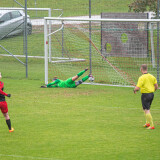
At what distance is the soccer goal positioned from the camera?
17531mm

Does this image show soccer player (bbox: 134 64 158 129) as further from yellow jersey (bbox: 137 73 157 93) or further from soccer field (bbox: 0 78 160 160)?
soccer field (bbox: 0 78 160 160)

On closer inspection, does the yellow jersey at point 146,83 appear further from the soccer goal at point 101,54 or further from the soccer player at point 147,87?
the soccer goal at point 101,54

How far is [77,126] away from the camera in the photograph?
10.5m

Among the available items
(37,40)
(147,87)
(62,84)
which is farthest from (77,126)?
(37,40)

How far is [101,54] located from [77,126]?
8.44m

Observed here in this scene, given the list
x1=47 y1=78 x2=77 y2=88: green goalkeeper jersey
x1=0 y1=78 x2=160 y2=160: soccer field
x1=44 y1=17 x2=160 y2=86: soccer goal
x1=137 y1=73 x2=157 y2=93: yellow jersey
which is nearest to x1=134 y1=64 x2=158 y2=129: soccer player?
x1=137 y1=73 x2=157 y2=93: yellow jersey

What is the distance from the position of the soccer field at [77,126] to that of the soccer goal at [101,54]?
6.67 feet

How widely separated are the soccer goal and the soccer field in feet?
6.67

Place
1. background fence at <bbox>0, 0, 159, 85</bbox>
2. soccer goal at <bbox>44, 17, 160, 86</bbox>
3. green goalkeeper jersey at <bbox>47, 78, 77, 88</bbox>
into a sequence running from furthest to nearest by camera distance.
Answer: background fence at <bbox>0, 0, 159, 85</bbox>, soccer goal at <bbox>44, 17, 160, 86</bbox>, green goalkeeper jersey at <bbox>47, 78, 77, 88</bbox>

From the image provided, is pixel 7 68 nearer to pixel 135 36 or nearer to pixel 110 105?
pixel 135 36

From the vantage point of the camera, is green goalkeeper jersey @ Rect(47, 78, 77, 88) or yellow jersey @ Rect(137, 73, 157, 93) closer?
yellow jersey @ Rect(137, 73, 157, 93)

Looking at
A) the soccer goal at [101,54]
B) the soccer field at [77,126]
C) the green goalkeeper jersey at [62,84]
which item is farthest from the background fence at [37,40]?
the soccer field at [77,126]

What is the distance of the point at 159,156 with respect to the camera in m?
8.14

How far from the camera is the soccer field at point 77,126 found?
8.42 meters
